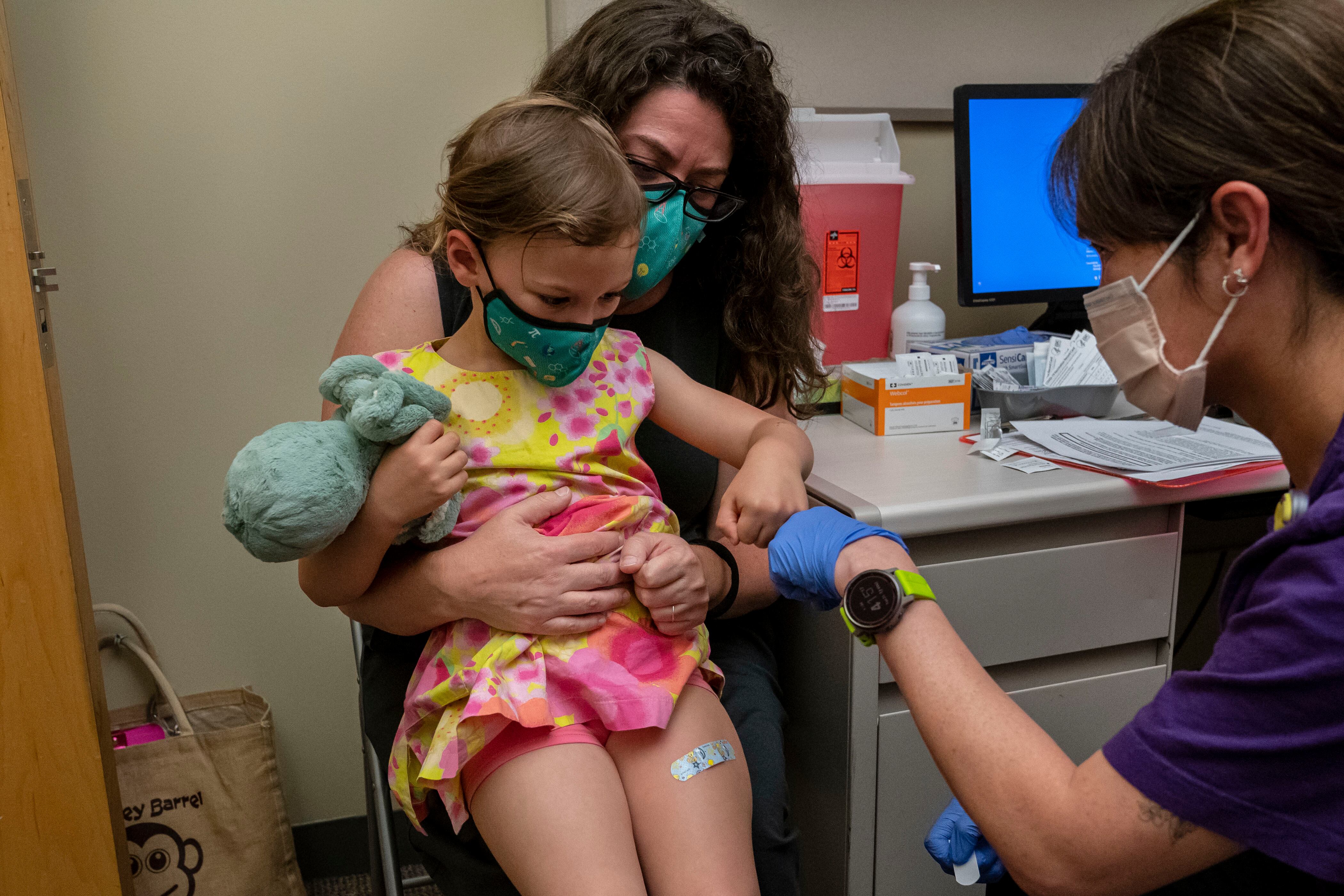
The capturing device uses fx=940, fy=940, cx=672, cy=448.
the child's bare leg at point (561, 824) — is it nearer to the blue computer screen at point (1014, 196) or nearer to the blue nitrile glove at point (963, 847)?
the blue nitrile glove at point (963, 847)

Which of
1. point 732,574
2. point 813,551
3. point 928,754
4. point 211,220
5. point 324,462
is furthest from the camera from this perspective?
point 211,220

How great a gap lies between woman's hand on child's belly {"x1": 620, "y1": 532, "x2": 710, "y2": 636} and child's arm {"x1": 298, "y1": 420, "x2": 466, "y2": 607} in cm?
21

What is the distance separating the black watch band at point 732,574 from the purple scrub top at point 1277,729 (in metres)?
0.58

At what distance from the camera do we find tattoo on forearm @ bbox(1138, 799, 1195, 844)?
69 cm

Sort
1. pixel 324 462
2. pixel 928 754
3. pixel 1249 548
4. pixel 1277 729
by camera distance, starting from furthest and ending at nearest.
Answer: pixel 928 754, pixel 324 462, pixel 1249 548, pixel 1277 729

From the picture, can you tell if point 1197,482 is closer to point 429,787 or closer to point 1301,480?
point 1301,480

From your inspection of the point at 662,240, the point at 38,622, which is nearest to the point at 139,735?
the point at 38,622

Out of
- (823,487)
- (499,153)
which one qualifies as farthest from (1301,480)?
(499,153)

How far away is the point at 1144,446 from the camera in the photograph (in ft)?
4.73

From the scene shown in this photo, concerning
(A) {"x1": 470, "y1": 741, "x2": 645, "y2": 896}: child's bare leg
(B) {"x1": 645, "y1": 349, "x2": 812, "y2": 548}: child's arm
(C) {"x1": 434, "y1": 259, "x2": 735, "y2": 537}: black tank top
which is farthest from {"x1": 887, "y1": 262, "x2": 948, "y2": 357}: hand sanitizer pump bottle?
(A) {"x1": 470, "y1": 741, "x2": 645, "y2": 896}: child's bare leg

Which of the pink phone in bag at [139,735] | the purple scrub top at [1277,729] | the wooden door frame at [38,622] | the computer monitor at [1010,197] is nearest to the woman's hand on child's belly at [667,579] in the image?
the purple scrub top at [1277,729]

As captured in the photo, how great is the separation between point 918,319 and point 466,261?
1036 mm

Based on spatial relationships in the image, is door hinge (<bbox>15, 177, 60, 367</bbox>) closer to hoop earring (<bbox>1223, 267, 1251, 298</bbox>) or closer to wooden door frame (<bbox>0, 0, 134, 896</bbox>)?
wooden door frame (<bbox>0, 0, 134, 896</bbox>)

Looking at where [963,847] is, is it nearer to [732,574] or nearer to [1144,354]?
[732,574]
